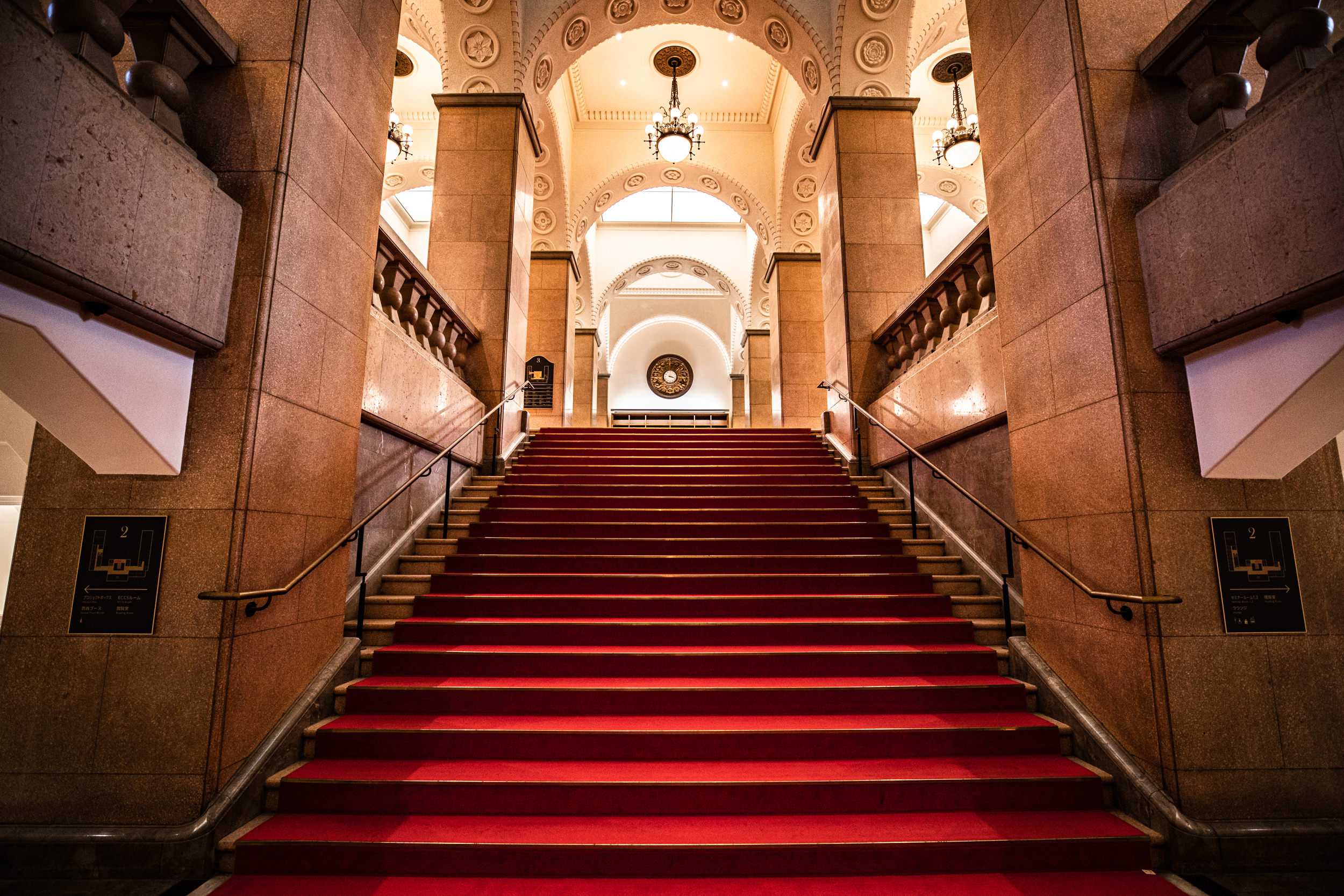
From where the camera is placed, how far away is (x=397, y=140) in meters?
10.6

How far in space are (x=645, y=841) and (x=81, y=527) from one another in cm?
279

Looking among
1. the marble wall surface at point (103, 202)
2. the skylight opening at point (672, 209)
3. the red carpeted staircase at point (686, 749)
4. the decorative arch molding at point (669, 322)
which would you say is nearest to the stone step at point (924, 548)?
the red carpeted staircase at point (686, 749)

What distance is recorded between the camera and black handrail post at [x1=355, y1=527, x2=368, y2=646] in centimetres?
405

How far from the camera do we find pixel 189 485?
9.48 feet

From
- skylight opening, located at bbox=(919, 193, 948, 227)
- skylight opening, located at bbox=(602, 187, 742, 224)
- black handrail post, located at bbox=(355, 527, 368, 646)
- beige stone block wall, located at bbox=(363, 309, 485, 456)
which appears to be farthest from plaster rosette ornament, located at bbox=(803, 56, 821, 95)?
skylight opening, located at bbox=(602, 187, 742, 224)

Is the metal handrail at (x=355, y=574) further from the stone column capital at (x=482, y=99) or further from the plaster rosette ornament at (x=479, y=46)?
the plaster rosette ornament at (x=479, y=46)

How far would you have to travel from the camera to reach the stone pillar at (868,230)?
25.0ft

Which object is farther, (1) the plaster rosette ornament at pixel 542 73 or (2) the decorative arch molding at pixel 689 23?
(1) the plaster rosette ornament at pixel 542 73

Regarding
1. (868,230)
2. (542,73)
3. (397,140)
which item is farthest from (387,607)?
(397,140)

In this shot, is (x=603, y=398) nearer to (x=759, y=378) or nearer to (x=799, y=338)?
(x=759, y=378)

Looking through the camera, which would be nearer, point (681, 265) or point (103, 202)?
point (103, 202)

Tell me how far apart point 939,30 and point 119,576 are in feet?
38.1

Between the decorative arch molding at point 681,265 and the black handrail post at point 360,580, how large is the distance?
15.0m

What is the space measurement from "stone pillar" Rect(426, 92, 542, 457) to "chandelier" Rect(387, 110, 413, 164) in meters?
2.77
